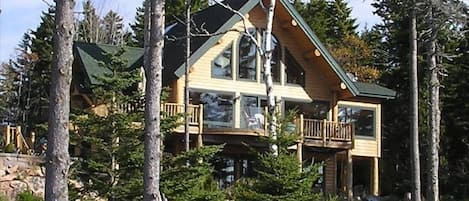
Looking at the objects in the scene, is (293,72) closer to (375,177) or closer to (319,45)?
(319,45)

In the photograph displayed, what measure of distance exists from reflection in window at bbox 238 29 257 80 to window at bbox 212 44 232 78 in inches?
16.8

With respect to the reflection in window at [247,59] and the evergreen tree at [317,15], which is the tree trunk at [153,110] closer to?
the reflection in window at [247,59]

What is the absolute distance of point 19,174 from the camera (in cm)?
2256

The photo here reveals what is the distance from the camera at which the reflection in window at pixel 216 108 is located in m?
27.8

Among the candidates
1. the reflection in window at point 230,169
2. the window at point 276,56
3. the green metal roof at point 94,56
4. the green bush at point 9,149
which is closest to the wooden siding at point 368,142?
the window at point 276,56

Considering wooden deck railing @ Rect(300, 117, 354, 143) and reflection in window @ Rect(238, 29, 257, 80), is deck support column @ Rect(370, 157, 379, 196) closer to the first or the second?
wooden deck railing @ Rect(300, 117, 354, 143)

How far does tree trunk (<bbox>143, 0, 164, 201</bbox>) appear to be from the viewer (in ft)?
42.0

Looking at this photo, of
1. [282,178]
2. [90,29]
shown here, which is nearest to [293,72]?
[282,178]

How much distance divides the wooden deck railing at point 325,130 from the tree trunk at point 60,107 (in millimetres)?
17999

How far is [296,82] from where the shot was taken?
98.3 ft

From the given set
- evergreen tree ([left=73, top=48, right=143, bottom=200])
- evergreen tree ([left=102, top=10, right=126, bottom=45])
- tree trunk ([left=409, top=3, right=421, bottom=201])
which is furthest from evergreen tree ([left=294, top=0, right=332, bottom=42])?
evergreen tree ([left=73, top=48, right=143, bottom=200])

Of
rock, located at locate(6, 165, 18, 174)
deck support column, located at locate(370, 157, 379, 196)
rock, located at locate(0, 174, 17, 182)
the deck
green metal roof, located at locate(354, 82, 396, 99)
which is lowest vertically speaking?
deck support column, located at locate(370, 157, 379, 196)

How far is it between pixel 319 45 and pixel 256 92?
2.75m

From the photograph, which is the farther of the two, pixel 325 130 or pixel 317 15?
pixel 317 15
